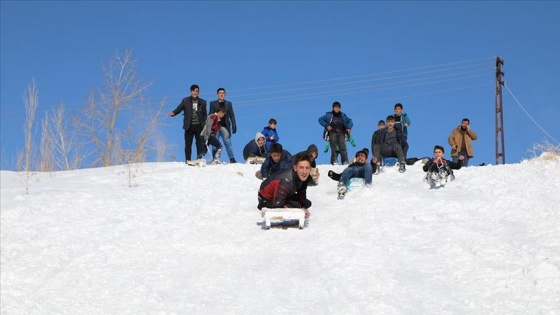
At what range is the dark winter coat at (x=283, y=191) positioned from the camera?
9.25 m

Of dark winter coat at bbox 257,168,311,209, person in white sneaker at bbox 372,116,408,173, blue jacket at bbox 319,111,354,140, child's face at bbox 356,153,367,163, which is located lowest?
dark winter coat at bbox 257,168,311,209

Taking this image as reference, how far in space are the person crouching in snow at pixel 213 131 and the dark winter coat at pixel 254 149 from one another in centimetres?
80

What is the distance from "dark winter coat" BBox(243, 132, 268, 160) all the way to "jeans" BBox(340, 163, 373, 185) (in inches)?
182

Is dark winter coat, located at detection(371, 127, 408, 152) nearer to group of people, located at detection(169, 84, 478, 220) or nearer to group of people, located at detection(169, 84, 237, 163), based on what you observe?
group of people, located at detection(169, 84, 478, 220)

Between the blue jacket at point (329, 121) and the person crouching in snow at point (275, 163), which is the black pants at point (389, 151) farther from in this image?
the person crouching in snow at point (275, 163)

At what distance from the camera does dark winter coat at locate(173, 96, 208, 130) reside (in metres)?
15.3

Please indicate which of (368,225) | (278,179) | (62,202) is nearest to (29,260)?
(62,202)

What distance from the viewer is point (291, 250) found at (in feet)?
25.6

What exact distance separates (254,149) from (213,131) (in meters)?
1.27

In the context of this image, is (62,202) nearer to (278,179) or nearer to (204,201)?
(204,201)

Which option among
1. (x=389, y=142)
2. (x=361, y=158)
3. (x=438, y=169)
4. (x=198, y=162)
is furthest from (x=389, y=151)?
(x=198, y=162)

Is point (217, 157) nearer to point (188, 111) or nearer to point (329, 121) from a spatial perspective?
point (188, 111)

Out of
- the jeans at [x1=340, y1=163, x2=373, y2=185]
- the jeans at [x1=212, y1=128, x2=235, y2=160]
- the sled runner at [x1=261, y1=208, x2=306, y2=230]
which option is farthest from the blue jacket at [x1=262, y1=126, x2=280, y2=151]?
the sled runner at [x1=261, y1=208, x2=306, y2=230]

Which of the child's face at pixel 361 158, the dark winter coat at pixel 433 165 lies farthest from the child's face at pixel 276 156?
the dark winter coat at pixel 433 165
